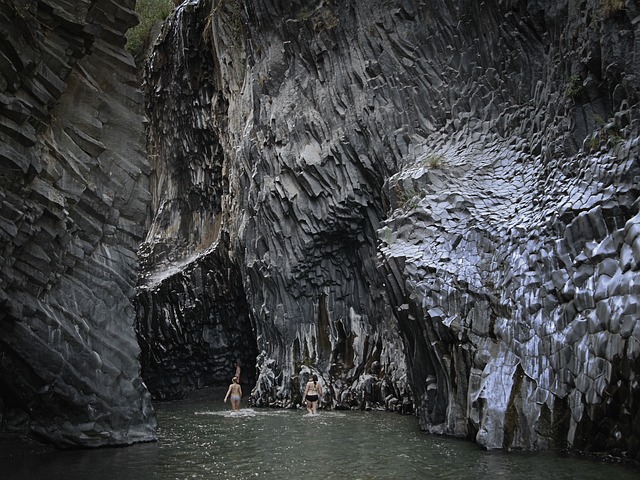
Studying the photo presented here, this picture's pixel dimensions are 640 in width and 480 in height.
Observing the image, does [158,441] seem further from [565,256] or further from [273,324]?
[273,324]

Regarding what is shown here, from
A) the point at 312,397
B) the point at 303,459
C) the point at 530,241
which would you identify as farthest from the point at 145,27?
the point at 303,459

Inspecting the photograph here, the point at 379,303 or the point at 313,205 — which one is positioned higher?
the point at 313,205

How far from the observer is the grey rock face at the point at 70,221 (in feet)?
39.4

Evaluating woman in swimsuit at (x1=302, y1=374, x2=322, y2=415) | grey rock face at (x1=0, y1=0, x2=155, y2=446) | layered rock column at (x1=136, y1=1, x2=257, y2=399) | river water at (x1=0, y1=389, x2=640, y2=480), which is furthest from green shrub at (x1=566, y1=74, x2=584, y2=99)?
layered rock column at (x1=136, y1=1, x2=257, y2=399)

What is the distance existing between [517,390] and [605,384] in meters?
2.09

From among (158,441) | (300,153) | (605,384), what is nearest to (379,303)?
(300,153)

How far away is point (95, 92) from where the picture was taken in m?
14.3

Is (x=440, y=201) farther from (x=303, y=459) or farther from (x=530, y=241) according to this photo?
(x=303, y=459)

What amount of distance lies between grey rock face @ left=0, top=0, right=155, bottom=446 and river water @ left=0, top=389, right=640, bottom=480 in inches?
36.0

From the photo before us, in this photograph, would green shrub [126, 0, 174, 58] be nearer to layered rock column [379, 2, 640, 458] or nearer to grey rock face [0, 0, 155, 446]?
layered rock column [379, 2, 640, 458]

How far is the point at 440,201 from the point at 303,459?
675cm

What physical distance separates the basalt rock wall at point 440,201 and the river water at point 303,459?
783 mm

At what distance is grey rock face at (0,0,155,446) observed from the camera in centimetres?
1202

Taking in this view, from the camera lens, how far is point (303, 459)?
1126 centimetres
